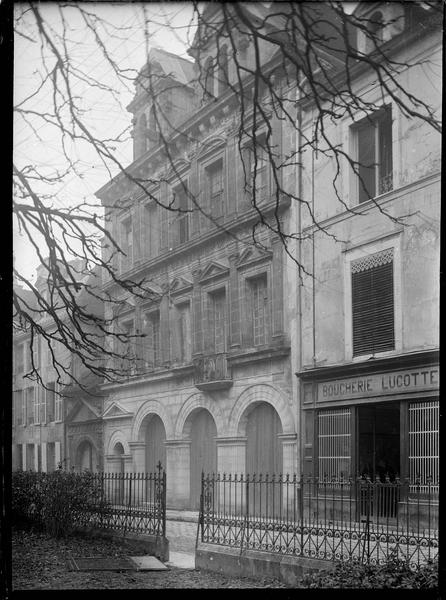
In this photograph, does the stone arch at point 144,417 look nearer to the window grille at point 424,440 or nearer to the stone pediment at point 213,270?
the stone pediment at point 213,270

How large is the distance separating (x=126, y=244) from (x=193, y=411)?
4.13ft

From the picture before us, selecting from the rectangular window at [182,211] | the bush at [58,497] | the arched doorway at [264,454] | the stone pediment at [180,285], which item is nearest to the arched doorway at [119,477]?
the bush at [58,497]

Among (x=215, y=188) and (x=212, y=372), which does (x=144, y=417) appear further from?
(x=215, y=188)

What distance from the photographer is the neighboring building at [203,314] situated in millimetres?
6285

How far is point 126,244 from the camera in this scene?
6.41 m

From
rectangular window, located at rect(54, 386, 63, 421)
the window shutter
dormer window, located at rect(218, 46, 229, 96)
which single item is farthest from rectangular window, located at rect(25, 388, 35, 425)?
dormer window, located at rect(218, 46, 229, 96)

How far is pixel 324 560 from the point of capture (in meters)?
6.28

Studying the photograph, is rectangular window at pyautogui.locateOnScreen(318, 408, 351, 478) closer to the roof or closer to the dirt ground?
the dirt ground

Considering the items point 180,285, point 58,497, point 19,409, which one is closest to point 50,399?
point 19,409

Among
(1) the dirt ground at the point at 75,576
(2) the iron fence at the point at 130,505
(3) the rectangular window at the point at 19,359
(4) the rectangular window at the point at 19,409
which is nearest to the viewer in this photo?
(1) the dirt ground at the point at 75,576

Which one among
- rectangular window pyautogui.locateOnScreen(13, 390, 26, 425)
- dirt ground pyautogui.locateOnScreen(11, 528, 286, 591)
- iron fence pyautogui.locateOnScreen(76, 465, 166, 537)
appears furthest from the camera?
iron fence pyautogui.locateOnScreen(76, 465, 166, 537)

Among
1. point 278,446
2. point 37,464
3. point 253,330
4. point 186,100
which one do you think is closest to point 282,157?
point 186,100

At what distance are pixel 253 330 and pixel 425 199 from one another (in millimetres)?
1452

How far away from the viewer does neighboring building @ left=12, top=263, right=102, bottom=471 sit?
6.13 metres
